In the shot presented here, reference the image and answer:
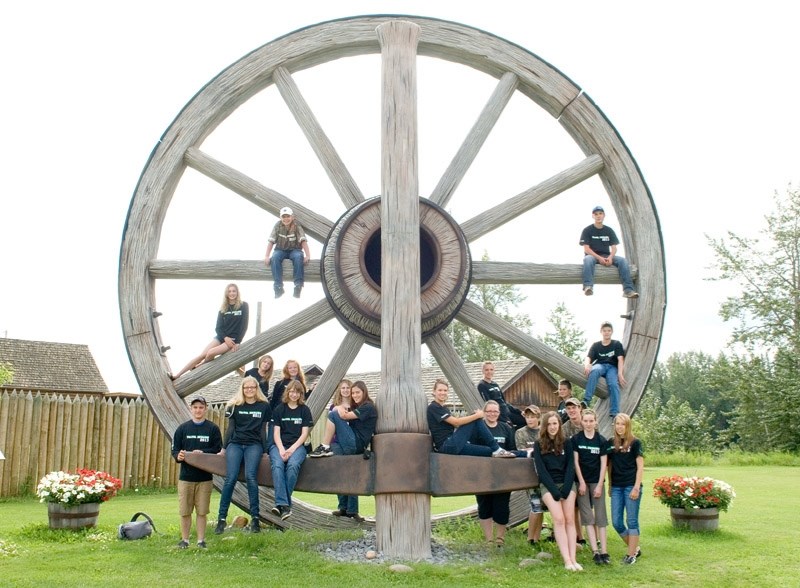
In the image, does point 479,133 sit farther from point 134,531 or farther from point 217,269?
point 134,531

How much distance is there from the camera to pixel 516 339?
323 inches

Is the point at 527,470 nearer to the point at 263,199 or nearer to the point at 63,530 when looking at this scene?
the point at 263,199

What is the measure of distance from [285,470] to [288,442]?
0.23 m

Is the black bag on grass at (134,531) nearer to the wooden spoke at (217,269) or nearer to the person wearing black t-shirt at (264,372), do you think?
the person wearing black t-shirt at (264,372)

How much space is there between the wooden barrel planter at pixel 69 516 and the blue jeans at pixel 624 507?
5.00m

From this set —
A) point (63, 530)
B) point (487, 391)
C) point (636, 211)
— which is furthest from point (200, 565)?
point (636, 211)

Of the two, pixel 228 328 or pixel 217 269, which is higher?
pixel 217 269

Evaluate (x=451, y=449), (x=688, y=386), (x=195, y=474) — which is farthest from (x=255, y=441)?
(x=688, y=386)

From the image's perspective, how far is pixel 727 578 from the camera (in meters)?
6.09

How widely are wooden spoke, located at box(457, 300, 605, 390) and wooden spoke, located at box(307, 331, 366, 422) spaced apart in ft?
3.63

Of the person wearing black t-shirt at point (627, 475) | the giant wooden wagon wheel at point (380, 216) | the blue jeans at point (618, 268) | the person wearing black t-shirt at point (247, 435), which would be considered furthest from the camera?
the blue jeans at point (618, 268)

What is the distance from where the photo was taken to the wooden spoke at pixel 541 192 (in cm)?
835

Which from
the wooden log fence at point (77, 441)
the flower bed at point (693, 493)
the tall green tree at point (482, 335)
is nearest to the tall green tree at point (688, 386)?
the tall green tree at point (482, 335)

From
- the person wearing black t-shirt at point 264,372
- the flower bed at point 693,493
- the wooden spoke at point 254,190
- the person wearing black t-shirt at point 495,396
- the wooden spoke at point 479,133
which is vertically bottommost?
the flower bed at point 693,493
